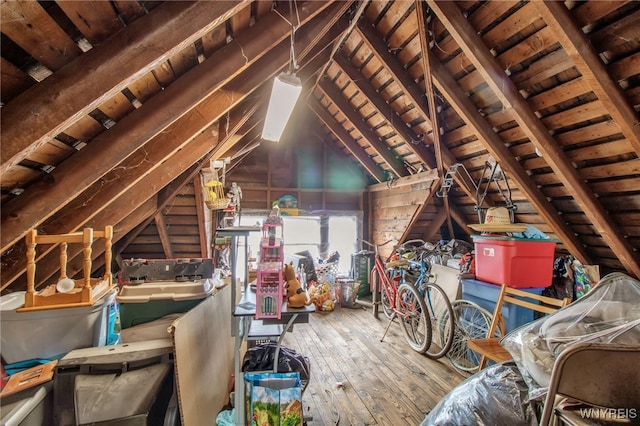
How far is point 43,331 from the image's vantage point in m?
1.52

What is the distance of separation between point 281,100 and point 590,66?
202 cm

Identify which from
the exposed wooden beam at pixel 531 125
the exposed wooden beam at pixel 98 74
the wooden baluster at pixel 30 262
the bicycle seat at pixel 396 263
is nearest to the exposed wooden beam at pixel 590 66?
the exposed wooden beam at pixel 531 125

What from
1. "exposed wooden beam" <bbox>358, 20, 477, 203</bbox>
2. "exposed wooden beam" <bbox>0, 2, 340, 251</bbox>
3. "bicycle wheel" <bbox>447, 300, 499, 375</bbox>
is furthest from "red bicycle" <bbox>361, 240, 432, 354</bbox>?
"exposed wooden beam" <bbox>0, 2, 340, 251</bbox>

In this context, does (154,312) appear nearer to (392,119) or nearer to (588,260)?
(392,119)

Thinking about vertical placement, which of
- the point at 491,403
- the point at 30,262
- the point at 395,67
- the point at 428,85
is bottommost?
the point at 491,403

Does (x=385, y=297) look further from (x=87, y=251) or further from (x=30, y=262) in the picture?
(x=30, y=262)

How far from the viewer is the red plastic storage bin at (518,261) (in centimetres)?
246

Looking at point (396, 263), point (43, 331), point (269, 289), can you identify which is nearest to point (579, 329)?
point (269, 289)

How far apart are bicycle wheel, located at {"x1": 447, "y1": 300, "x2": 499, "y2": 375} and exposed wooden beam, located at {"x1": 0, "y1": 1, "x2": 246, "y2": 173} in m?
2.99

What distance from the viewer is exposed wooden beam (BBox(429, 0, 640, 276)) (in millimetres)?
2182

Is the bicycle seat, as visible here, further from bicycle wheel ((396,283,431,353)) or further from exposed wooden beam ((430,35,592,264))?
exposed wooden beam ((430,35,592,264))

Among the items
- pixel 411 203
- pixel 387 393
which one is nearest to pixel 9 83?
pixel 387 393

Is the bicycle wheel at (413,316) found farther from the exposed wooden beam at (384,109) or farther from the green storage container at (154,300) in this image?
the green storage container at (154,300)

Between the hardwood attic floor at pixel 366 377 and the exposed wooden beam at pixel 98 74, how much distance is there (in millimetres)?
2287
